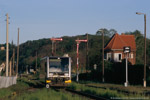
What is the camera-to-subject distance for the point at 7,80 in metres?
37.7

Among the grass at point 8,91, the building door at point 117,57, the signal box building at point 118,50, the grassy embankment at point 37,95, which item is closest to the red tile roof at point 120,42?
the signal box building at point 118,50

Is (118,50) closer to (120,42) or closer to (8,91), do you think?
(120,42)

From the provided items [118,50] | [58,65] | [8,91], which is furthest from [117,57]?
[8,91]

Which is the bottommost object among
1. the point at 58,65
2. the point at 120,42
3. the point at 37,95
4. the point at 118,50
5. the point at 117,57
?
the point at 37,95

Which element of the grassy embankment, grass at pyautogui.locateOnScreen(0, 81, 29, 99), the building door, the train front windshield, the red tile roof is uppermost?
the red tile roof

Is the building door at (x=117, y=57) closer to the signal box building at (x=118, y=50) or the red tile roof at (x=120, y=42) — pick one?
the signal box building at (x=118, y=50)

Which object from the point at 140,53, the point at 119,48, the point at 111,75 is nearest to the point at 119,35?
the point at 119,48

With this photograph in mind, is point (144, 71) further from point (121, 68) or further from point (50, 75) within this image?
point (50, 75)

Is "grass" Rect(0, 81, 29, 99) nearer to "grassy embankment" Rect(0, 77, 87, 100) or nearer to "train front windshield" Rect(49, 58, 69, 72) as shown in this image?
"grassy embankment" Rect(0, 77, 87, 100)

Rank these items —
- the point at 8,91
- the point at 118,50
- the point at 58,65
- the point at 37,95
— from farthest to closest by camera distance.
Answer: the point at 118,50, the point at 58,65, the point at 8,91, the point at 37,95

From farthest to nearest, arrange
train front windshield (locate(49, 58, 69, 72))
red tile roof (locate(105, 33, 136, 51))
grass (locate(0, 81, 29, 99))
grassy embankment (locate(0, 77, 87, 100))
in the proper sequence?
red tile roof (locate(105, 33, 136, 51))
train front windshield (locate(49, 58, 69, 72))
grass (locate(0, 81, 29, 99))
grassy embankment (locate(0, 77, 87, 100))

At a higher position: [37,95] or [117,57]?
[117,57]

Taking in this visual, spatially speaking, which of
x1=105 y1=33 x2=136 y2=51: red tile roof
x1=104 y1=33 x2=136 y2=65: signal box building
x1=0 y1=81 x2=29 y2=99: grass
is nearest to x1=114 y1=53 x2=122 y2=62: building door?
x1=104 y1=33 x2=136 y2=65: signal box building

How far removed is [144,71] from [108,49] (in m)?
37.6
